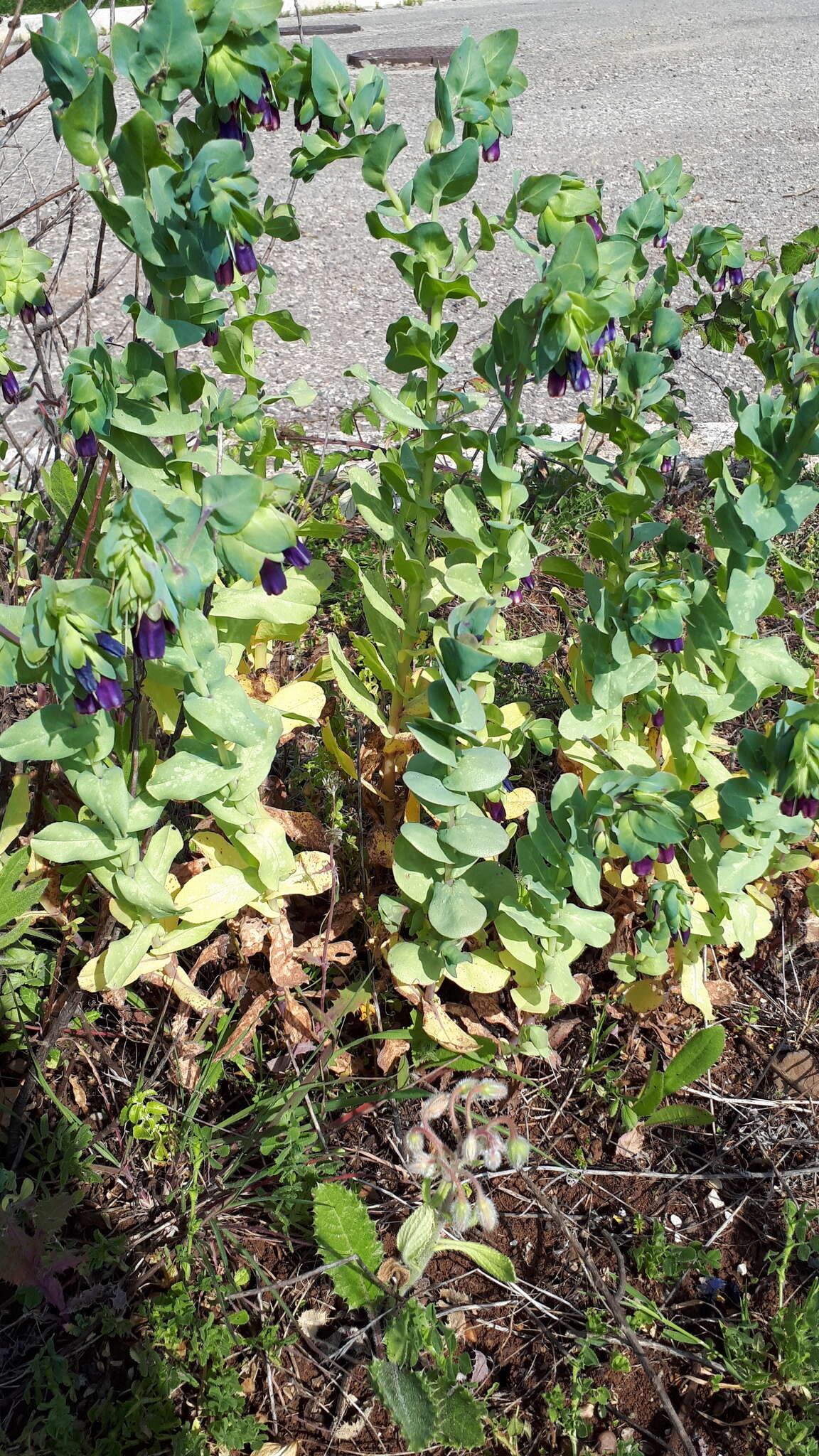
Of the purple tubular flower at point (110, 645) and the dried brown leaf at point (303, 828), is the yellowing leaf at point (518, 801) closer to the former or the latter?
the dried brown leaf at point (303, 828)

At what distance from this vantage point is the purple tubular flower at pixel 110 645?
48.4 inches

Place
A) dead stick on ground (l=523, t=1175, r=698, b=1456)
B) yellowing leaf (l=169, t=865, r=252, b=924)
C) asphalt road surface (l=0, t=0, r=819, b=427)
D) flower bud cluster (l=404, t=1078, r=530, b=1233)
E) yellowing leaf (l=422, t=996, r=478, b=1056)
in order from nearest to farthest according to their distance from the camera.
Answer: flower bud cluster (l=404, t=1078, r=530, b=1233), dead stick on ground (l=523, t=1175, r=698, b=1456), yellowing leaf (l=169, t=865, r=252, b=924), yellowing leaf (l=422, t=996, r=478, b=1056), asphalt road surface (l=0, t=0, r=819, b=427)

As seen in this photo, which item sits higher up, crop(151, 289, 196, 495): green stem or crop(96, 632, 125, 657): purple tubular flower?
crop(151, 289, 196, 495): green stem

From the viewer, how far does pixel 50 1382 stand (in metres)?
1.49

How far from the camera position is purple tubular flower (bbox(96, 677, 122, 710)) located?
4.14 feet

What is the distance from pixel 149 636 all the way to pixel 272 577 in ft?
0.72

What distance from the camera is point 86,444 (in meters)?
1.42

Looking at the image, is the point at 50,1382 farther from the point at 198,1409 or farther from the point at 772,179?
the point at 772,179

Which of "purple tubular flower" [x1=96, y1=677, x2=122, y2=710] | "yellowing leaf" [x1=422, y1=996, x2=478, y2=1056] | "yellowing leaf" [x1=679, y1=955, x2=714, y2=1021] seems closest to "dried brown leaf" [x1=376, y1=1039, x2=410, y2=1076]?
"yellowing leaf" [x1=422, y1=996, x2=478, y2=1056]

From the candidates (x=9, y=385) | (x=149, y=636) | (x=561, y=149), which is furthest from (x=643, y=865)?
(x=561, y=149)

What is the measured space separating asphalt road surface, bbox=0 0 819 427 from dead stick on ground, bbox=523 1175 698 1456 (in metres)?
1.77

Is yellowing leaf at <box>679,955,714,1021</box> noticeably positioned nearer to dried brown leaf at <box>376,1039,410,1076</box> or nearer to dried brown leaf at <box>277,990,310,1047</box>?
dried brown leaf at <box>376,1039,410,1076</box>

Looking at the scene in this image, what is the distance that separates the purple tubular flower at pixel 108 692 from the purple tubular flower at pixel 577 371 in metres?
0.76

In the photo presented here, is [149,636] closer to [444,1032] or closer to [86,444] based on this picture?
[86,444]
